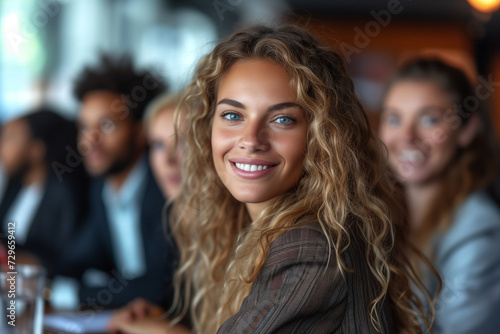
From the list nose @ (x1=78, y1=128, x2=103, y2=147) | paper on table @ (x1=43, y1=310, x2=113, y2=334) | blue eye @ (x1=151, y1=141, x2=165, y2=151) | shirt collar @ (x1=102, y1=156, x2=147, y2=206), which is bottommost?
paper on table @ (x1=43, y1=310, x2=113, y2=334)

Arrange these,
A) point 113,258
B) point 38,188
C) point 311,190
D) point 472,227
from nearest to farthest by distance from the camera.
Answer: point 311,190 → point 472,227 → point 113,258 → point 38,188

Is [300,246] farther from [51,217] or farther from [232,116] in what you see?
[51,217]

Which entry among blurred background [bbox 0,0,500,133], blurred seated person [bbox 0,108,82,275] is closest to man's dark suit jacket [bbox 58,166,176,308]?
blurred seated person [bbox 0,108,82,275]

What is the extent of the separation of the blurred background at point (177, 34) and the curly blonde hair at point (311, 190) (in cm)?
193

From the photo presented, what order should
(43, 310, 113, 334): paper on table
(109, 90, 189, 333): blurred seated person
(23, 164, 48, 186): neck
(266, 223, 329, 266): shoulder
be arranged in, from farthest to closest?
(23, 164, 48, 186): neck, (109, 90, 189, 333): blurred seated person, (43, 310, 113, 334): paper on table, (266, 223, 329, 266): shoulder

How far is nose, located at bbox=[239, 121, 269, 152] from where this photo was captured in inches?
38.3

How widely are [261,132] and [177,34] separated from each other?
3934 mm

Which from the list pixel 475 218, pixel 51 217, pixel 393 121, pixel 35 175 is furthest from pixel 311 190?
pixel 35 175

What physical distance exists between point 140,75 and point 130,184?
60 centimetres

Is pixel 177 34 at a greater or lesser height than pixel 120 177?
greater

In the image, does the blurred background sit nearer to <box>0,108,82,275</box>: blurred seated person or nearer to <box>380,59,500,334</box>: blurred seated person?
<box>0,108,82,275</box>: blurred seated person

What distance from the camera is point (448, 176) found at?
183 cm

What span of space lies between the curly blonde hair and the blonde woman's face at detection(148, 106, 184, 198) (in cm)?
81

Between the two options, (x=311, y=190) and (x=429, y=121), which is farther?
(x=429, y=121)
